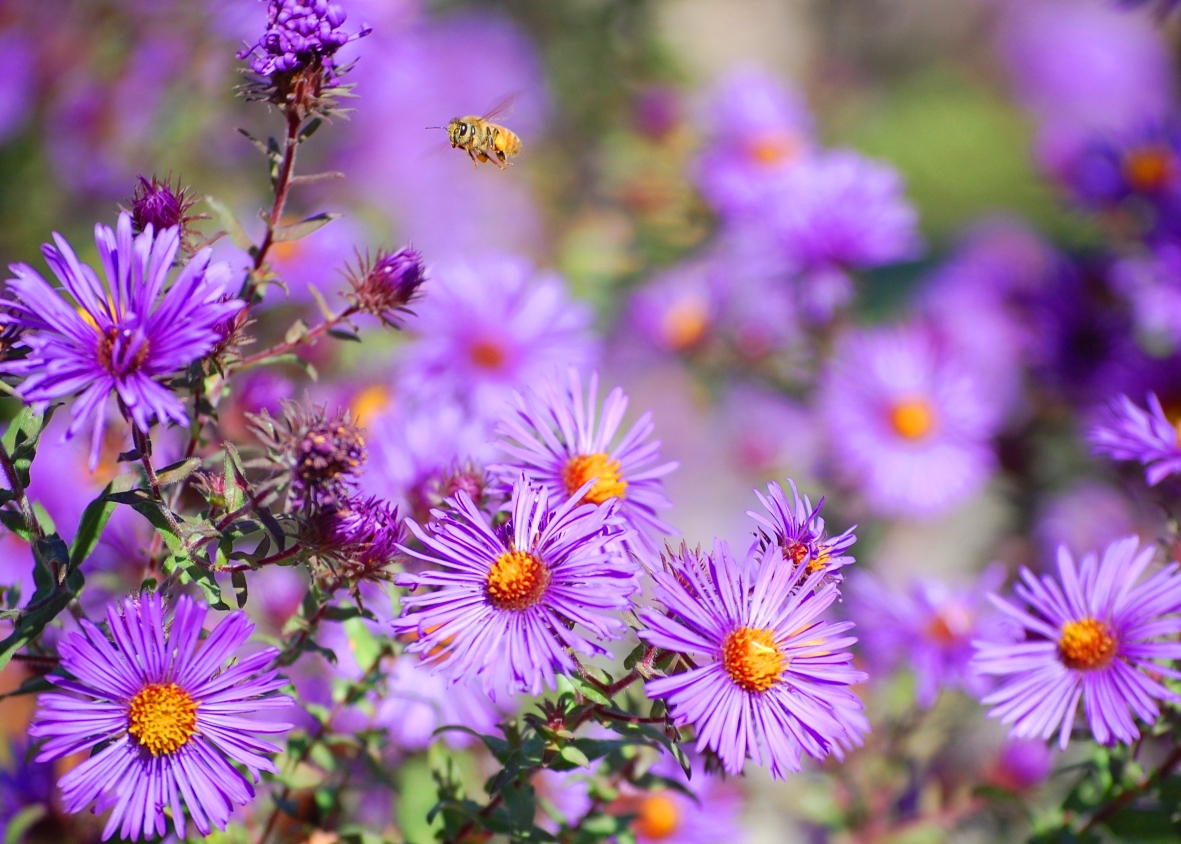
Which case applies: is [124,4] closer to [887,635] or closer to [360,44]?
[360,44]

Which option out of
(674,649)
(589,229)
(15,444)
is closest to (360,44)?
(589,229)

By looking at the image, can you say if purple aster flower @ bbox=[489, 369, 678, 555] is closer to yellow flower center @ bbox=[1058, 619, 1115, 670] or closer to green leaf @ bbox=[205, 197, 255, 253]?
green leaf @ bbox=[205, 197, 255, 253]

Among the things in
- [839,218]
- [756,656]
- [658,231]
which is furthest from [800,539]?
[658,231]

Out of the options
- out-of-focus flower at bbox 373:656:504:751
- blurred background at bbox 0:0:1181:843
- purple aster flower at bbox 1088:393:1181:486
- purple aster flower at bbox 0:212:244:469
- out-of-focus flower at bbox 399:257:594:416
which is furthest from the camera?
blurred background at bbox 0:0:1181:843

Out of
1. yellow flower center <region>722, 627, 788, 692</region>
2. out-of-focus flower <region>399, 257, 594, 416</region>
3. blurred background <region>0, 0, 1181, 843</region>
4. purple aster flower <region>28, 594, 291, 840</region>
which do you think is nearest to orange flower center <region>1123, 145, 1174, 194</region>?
blurred background <region>0, 0, 1181, 843</region>

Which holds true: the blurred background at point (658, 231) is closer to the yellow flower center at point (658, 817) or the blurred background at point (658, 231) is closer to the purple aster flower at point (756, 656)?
the yellow flower center at point (658, 817)

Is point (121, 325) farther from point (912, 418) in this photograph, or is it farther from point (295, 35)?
point (912, 418)
